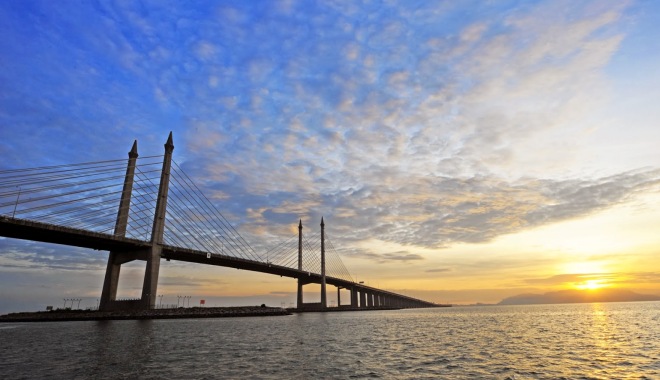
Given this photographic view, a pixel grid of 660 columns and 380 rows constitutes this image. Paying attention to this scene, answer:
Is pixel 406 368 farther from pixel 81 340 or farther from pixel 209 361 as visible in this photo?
pixel 81 340

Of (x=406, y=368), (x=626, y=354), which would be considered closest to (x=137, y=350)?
(x=406, y=368)

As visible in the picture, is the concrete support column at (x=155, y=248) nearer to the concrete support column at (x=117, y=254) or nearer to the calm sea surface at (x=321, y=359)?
the concrete support column at (x=117, y=254)

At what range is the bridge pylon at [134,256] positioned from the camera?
67500 mm

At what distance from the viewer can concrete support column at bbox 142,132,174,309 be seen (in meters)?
67.6

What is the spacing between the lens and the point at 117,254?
233ft

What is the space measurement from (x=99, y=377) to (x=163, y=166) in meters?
60.2

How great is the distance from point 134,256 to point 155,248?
422 cm

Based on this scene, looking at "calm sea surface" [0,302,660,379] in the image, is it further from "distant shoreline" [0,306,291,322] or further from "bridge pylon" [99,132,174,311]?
"bridge pylon" [99,132,174,311]

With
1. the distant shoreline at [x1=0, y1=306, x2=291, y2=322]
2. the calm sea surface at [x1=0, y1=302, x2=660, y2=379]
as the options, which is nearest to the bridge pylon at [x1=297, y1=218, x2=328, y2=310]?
the distant shoreline at [x1=0, y1=306, x2=291, y2=322]

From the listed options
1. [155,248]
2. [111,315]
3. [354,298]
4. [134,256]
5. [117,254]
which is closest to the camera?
[111,315]

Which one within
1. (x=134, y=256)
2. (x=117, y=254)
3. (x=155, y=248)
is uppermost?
(x=155, y=248)

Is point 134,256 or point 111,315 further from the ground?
point 134,256

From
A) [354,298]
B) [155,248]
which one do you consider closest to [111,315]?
[155,248]

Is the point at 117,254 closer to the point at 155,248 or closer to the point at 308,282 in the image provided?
the point at 155,248
